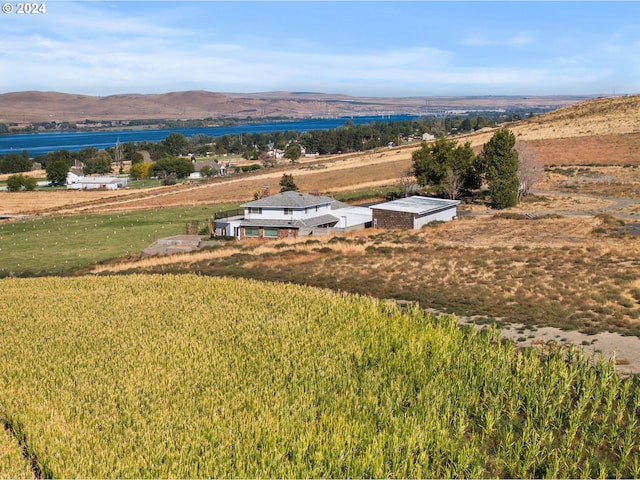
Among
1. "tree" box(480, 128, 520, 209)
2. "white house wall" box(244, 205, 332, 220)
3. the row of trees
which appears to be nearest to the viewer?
"white house wall" box(244, 205, 332, 220)

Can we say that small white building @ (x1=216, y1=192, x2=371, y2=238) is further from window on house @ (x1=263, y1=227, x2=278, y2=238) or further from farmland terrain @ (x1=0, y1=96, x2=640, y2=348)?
farmland terrain @ (x1=0, y1=96, x2=640, y2=348)

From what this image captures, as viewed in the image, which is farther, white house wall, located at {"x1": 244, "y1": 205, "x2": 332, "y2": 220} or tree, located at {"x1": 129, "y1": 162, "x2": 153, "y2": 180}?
tree, located at {"x1": 129, "y1": 162, "x2": 153, "y2": 180}

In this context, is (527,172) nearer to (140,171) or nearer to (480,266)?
(480,266)

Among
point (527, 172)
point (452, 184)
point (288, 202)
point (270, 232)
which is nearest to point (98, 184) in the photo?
point (270, 232)

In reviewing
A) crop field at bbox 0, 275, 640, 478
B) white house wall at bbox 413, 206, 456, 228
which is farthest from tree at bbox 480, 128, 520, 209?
crop field at bbox 0, 275, 640, 478

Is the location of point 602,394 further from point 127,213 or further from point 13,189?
point 13,189

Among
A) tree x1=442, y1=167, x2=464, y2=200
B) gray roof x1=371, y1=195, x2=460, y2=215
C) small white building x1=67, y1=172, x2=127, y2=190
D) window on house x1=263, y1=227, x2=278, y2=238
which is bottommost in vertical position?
small white building x1=67, y1=172, x2=127, y2=190

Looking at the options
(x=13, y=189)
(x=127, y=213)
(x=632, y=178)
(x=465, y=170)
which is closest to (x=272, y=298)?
(x=465, y=170)
